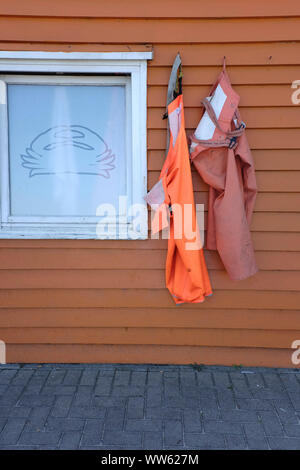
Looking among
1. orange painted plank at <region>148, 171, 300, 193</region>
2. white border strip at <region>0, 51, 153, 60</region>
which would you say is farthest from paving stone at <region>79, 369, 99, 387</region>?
white border strip at <region>0, 51, 153, 60</region>

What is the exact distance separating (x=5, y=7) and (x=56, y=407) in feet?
9.65

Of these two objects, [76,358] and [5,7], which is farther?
[76,358]

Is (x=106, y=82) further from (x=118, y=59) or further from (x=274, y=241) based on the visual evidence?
(x=274, y=241)

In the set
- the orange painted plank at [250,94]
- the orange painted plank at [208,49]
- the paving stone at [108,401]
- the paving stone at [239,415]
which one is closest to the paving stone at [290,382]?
the paving stone at [239,415]

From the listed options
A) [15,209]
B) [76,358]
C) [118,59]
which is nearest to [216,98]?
[118,59]

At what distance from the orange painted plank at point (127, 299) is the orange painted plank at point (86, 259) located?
Answer: 0.69 ft

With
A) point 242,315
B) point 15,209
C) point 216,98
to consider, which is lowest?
point 242,315

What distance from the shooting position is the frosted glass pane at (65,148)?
3.38 metres

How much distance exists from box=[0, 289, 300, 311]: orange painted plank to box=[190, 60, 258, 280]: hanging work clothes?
1.09ft

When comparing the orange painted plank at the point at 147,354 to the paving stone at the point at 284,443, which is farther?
the orange painted plank at the point at 147,354

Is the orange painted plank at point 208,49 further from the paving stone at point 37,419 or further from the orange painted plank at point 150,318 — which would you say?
the paving stone at point 37,419

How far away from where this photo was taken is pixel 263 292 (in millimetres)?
3510

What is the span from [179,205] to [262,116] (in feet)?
3.13

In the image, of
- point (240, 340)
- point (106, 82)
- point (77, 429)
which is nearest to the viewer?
point (77, 429)
